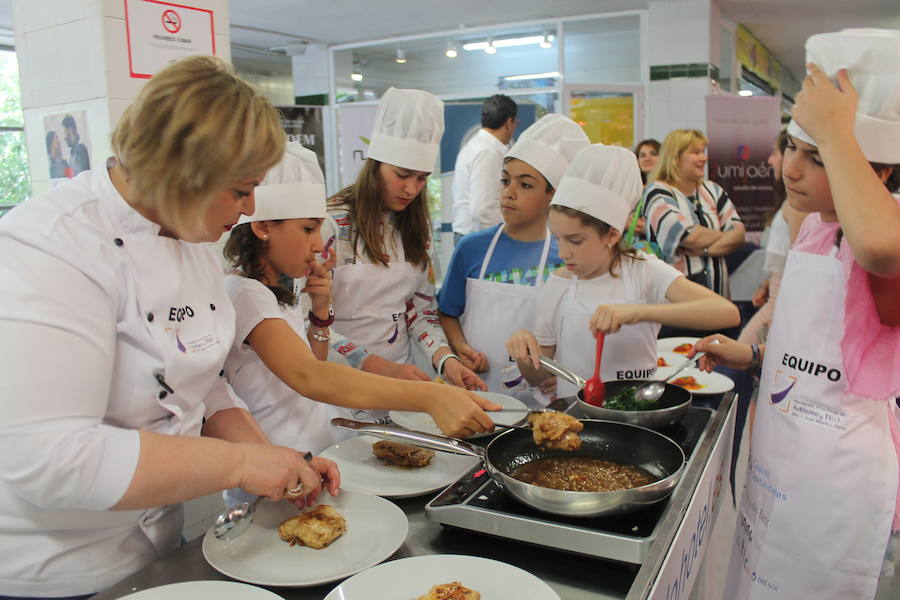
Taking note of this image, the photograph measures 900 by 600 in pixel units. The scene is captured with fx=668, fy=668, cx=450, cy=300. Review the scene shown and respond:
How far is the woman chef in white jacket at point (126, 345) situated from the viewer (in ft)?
2.94

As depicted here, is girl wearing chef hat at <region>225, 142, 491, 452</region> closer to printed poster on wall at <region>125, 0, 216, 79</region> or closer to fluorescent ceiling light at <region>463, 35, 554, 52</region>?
printed poster on wall at <region>125, 0, 216, 79</region>

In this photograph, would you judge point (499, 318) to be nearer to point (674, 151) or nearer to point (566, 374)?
point (566, 374)

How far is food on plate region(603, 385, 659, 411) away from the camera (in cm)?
170

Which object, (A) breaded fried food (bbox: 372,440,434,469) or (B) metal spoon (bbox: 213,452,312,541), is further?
(A) breaded fried food (bbox: 372,440,434,469)

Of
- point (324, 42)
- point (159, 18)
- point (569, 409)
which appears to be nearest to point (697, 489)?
point (569, 409)

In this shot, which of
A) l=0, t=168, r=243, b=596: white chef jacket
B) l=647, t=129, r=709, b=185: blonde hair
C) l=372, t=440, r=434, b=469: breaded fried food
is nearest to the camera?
l=0, t=168, r=243, b=596: white chef jacket

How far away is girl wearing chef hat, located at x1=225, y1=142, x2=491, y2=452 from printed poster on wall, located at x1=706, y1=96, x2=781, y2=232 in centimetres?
→ 538

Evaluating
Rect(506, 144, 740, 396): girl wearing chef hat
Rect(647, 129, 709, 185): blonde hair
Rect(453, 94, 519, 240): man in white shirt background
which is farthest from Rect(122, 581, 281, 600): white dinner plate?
Rect(453, 94, 519, 240): man in white shirt background

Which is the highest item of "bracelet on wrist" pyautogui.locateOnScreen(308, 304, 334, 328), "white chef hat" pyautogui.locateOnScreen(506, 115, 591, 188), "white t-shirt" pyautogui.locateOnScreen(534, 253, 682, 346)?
"white chef hat" pyautogui.locateOnScreen(506, 115, 591, 188)

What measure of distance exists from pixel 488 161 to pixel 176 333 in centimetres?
446

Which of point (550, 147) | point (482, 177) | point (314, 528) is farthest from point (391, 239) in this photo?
point (482, 177)

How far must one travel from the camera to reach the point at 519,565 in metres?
1.10

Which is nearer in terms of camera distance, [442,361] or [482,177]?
[442,361]

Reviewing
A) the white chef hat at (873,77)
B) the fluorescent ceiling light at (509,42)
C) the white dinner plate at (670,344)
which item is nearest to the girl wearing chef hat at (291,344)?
the white chef hat at (873,77)
